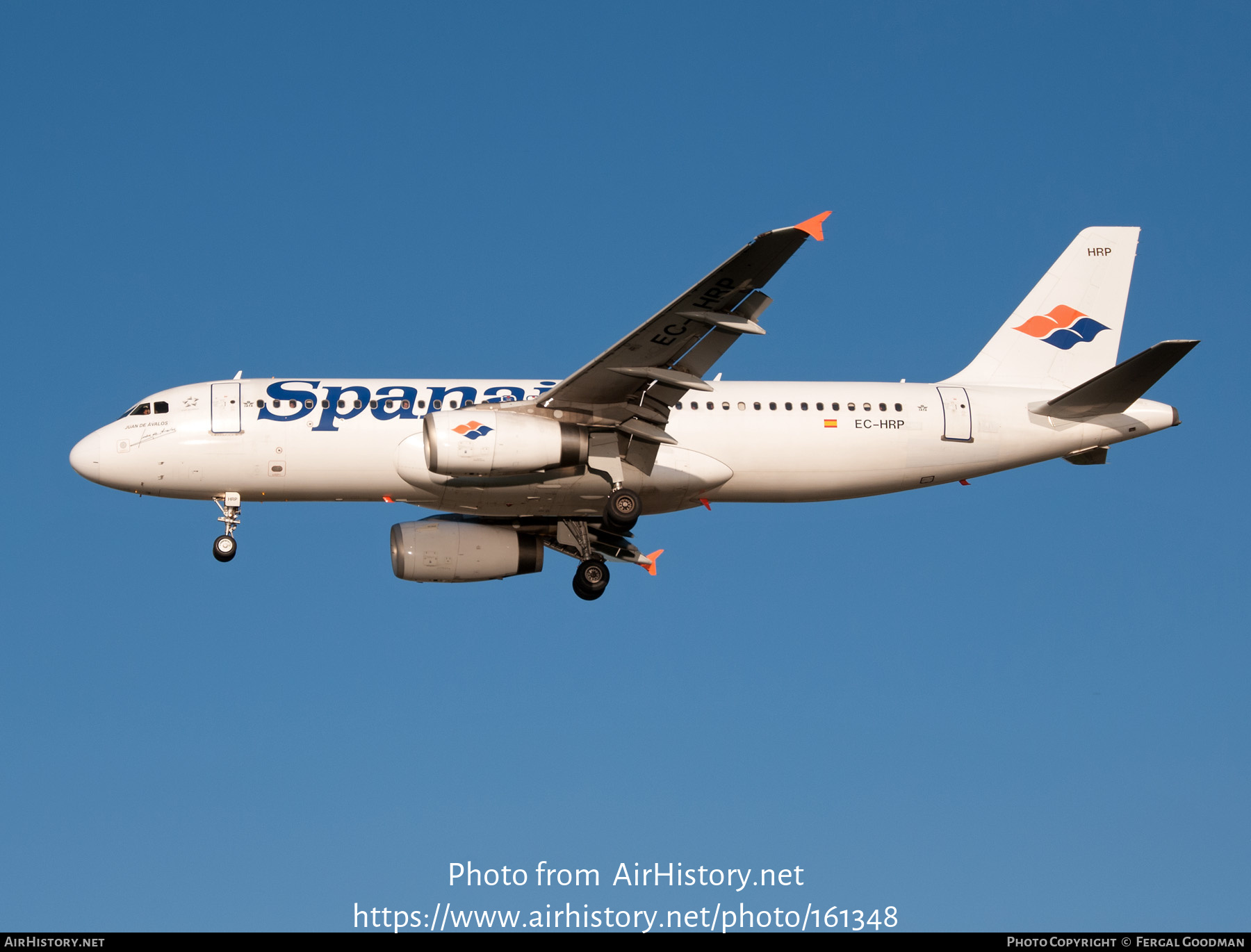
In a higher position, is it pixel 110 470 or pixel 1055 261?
pixel 1055 261

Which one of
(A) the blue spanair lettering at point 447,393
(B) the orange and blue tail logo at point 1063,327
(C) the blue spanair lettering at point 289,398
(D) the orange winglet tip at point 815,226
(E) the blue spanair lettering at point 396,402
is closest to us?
(D) the orange winglet tip at point 815,226

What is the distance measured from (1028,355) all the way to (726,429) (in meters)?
9.27

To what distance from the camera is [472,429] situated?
34.5 m

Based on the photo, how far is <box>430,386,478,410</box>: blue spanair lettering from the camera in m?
37.4

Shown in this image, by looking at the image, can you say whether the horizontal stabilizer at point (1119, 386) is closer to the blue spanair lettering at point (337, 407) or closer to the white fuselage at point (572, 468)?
the white fuselage at point (572, 468)

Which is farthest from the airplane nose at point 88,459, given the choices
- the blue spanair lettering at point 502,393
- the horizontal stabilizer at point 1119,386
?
the horizontal stabilizer at point 1119,386

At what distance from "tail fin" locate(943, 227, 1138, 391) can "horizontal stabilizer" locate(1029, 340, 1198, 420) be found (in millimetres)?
2104

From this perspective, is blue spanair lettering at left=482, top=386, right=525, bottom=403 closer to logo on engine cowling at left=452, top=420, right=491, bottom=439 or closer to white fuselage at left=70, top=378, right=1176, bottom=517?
white fuselage at left=70, top=378, right=1176, bottom=517

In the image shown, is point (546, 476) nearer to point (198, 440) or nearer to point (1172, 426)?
point (198, 440)

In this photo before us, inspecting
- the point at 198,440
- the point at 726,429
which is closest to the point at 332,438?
the point at 198,440

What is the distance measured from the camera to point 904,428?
126ft

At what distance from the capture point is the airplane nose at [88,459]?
37.4 meters

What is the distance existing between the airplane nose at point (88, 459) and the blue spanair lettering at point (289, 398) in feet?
13.3

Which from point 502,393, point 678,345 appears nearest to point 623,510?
point 502,393
